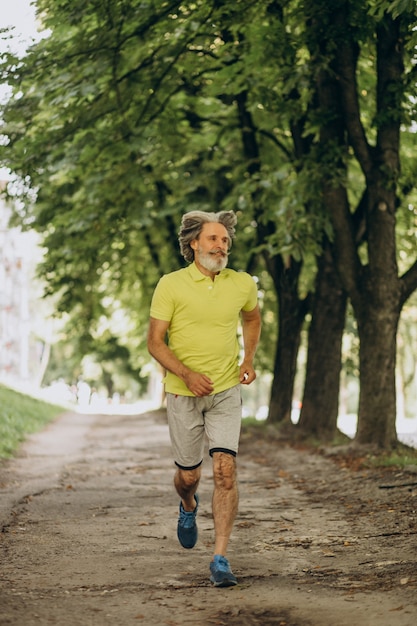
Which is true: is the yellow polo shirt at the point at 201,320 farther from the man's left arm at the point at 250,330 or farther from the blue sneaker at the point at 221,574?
the blue sneaker at the point at 221,574

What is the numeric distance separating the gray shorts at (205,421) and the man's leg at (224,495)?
0.06 meters

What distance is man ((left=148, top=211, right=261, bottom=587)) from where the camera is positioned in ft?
21.5

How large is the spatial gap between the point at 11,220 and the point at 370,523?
47.3 feet

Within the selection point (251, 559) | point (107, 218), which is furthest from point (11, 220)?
point (251, 559)

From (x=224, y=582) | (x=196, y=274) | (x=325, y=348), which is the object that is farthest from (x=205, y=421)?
(x=325, y=348)

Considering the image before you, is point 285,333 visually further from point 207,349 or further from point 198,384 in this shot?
point 198,384

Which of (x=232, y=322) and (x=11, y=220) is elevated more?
(x=11, y=220)

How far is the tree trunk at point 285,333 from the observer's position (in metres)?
20.8

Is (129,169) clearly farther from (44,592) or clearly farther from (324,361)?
(44,592)

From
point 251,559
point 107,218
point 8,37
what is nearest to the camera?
point 251,559

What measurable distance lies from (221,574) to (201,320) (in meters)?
1.49

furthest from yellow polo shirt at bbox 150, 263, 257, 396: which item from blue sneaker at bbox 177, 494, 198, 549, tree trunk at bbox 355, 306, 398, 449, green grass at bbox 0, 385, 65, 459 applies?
green grass at bbox 0, 385, 65, 459

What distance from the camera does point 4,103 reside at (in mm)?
12914

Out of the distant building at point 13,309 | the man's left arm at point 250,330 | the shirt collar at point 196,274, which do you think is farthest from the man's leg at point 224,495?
the distant building at point 13,309
